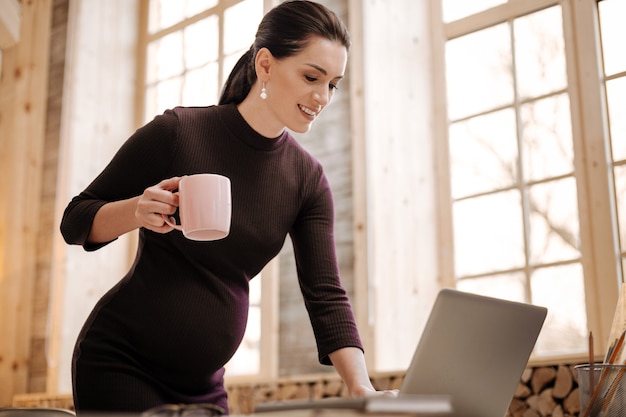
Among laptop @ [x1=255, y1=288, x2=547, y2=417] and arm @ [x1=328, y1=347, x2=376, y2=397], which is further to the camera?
arm @ [x1=328, y1=347, x2=376, y2=397]

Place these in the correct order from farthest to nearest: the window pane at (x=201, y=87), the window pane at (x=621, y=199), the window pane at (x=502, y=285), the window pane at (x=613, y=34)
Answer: the window pane at (x=201, y=87)
the window pane at (x=502, y=285)
the window pane at (x=613, y=34)
the window pane at (x=621, y=199)

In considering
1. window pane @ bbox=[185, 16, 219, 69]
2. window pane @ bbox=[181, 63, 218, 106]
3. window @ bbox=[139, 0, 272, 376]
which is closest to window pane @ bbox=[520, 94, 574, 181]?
window @ bbox=[139, 0, 272, 376]

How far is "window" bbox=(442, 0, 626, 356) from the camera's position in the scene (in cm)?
276

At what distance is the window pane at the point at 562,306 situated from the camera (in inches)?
109

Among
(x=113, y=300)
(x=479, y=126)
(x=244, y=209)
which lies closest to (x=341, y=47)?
(x=244, y=209)

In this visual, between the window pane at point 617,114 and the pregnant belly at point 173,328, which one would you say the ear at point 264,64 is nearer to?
the pregnant belly at point 173,328

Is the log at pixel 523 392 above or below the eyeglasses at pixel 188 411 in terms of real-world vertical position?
below

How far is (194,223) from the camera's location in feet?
4.35

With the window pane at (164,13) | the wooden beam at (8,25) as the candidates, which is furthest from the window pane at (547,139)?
the wooden beam at (8,25)

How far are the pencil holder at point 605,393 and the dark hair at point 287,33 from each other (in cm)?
80

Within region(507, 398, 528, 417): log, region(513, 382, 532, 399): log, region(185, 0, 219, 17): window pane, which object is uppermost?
region(185, 0, 219, 17): window pane

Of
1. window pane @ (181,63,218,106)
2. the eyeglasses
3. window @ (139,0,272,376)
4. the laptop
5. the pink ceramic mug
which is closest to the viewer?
the eyeglasses

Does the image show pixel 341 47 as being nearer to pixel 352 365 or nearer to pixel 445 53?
pixel 352 365

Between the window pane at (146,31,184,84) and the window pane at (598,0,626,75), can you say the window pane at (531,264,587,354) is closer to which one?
the window pane at (598,0,626,75)
